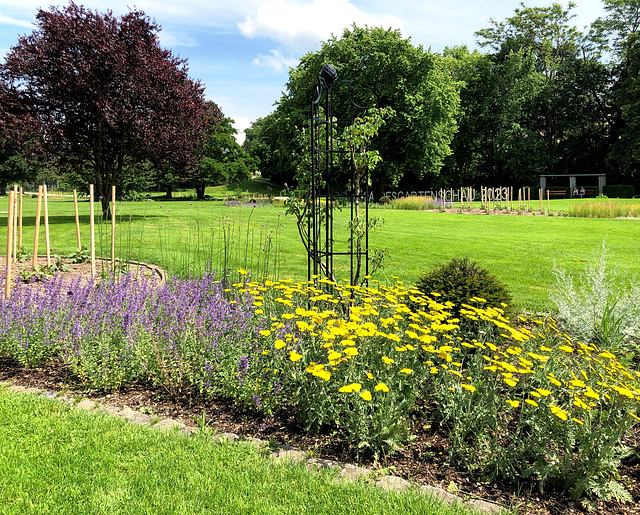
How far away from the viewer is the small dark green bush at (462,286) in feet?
14.3

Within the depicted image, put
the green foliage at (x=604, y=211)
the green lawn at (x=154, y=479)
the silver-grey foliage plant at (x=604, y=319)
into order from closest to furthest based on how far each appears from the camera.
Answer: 1. the green lawn at (x=154, y=479)
2. the silver-grey foliage plant at (x=604, y=319)
3. the green foliage at (x=604, y=211)

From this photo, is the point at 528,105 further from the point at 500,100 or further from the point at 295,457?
the point at 295,457

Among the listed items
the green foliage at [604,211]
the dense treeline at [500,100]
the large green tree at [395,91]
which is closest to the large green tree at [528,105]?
the dense treeline at [500,100]

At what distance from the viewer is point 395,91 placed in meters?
33.0

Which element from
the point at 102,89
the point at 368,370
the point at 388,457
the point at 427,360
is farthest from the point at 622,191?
the point at 388,457

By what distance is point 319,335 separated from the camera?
3486 mm

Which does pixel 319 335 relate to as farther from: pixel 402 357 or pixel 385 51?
pixel 385 51

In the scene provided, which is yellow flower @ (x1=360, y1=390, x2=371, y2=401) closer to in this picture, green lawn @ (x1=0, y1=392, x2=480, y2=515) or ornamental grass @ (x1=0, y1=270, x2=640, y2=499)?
ornamental grass @ (x1=0, y1=270, x2=640, y2=499)

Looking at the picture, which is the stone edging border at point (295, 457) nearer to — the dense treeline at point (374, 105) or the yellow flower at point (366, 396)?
the yellow flower at point (366, 396)

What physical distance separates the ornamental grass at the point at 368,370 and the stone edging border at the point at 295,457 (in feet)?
0.60

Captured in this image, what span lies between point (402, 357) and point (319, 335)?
65cm

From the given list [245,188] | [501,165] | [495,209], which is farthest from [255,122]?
[495,209]

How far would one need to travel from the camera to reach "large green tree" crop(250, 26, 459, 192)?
107 ft

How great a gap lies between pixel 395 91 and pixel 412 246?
25.2 m
